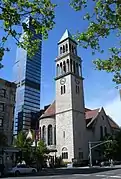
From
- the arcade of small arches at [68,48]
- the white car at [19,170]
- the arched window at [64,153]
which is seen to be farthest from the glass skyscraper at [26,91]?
the white car at [19,170]

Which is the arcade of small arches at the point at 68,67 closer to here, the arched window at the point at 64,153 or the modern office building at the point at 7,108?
the arched window at the point at 64,153

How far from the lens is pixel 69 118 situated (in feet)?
201

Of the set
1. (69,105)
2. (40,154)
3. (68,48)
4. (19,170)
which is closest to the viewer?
(19,170)

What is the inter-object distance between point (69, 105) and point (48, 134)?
386 inches

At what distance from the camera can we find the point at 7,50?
9922mm

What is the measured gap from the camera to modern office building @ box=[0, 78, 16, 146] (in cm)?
4800

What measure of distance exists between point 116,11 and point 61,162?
167ft

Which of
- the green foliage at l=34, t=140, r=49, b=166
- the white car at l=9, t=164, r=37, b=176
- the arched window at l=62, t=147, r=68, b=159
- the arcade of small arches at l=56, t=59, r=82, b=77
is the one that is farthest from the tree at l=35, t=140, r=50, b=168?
the arcade of small arches at l=56, t=59, r=82, b=77

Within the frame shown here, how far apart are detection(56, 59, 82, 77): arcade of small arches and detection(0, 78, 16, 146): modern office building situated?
19.9 meters

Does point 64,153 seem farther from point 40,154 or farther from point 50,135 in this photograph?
point 40,154

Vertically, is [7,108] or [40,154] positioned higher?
[7,108]

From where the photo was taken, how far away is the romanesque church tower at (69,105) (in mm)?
59531

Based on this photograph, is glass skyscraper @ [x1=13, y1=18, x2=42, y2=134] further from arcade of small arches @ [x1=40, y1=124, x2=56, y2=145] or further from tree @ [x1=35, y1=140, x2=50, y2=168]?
tree @ [x1=35, y1=140, x2=50, y2=168]

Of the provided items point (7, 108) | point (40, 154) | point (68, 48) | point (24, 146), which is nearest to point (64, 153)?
point (40, 154)
